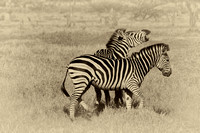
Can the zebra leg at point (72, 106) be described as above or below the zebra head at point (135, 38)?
below

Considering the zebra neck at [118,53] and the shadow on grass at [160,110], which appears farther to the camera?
the zebra neck at [118,53]

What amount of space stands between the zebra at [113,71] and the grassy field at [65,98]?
0.44 m

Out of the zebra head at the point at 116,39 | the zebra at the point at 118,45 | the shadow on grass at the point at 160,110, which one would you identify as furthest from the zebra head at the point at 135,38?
the shadow on grass at the point at 160,110

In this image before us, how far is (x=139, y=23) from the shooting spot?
26.8 m

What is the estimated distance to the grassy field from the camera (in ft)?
27.8

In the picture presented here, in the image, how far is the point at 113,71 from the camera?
849 centimetres

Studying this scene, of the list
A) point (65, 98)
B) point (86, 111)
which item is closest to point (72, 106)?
point (86, 111)

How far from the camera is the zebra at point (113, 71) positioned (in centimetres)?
812

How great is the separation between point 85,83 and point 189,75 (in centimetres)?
724

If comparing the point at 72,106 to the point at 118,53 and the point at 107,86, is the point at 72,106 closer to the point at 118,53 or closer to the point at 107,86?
the point at 107,86

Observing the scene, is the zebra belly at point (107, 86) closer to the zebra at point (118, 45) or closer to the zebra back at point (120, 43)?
the zebra at point (118, 45)

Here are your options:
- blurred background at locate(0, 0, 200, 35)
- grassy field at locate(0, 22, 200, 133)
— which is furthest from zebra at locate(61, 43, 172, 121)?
blurred background at locate(0, 0, 200, 35)

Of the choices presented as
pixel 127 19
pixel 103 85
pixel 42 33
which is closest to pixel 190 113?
pixel 103 85

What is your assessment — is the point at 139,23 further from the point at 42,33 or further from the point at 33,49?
the point at 33,49
